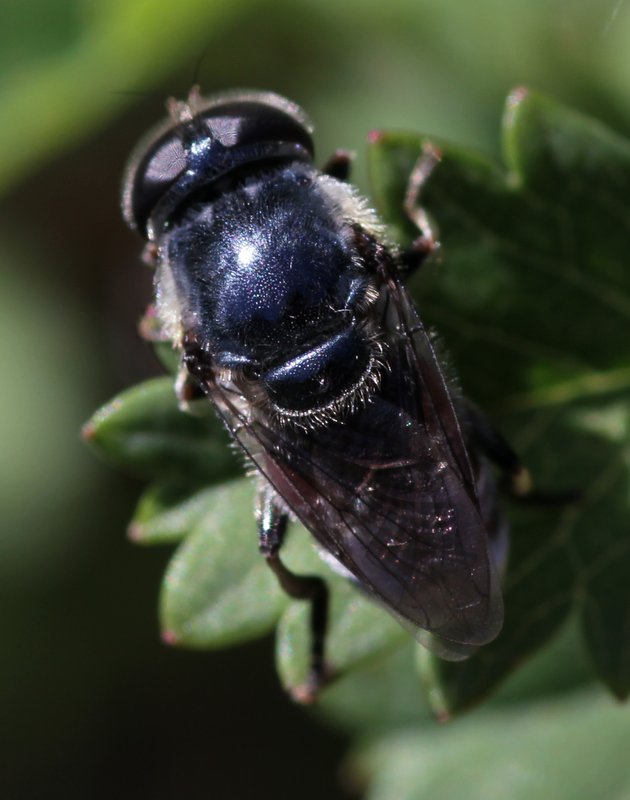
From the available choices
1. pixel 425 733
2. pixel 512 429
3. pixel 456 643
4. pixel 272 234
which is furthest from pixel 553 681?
pixel 272 234

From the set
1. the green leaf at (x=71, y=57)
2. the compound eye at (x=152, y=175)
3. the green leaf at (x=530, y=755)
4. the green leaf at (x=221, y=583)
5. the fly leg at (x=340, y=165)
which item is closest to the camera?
the compound eye at (x=152, y=175)

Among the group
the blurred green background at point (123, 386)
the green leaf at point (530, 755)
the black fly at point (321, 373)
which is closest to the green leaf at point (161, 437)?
the black fly at point (321, 373)

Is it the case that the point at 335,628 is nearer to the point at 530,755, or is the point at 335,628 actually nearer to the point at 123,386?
the point at 530,755

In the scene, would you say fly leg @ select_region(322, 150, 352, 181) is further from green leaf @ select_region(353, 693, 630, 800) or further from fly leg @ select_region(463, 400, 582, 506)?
green leaf @ select_region(353, 693, 630, 800)

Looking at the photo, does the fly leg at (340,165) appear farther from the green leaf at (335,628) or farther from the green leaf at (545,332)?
the green leaf at (335,628)

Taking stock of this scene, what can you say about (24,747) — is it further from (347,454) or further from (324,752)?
(347,454)

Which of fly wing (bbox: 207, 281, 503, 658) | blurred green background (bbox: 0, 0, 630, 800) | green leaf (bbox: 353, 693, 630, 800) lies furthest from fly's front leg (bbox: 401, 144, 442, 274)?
green leaf (bbox: 353, 693, 630, 800)

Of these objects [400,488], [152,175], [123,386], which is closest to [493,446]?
[400,488]
